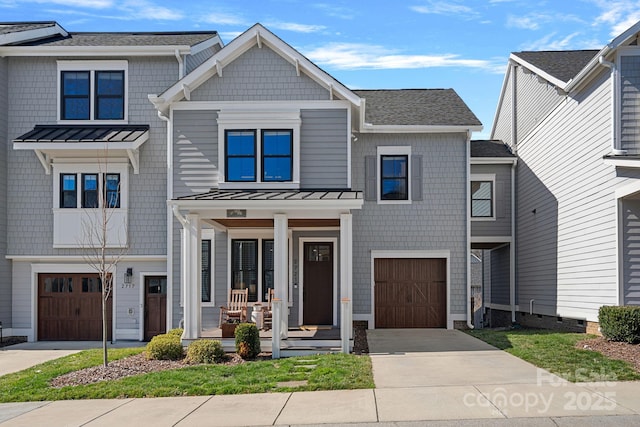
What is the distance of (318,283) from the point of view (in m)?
19.8

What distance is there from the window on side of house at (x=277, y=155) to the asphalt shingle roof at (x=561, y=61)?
833 cm

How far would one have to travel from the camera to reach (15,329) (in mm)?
20391

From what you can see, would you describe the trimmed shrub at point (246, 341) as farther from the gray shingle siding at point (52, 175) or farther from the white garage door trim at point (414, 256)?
the white garage door trim at point (414, 256)

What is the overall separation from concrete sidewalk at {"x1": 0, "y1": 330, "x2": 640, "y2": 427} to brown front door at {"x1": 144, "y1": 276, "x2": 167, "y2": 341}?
8.90 m

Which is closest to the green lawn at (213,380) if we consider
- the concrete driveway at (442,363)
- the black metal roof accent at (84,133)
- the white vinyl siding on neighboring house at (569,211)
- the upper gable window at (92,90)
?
the concrete driveway at (442,363)

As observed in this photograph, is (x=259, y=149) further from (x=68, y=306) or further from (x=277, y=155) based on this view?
(x=68, y=306)

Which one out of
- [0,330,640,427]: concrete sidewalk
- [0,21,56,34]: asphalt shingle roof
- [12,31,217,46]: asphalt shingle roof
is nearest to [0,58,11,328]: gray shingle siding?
[12,31,217,46]: asphalt shingle roof

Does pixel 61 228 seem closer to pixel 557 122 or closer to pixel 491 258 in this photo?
pixel 557 122

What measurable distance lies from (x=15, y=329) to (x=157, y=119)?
7.61m

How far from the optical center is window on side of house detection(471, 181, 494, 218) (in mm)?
23688

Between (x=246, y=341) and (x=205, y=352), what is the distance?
91cm

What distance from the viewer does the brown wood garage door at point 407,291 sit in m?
20.9

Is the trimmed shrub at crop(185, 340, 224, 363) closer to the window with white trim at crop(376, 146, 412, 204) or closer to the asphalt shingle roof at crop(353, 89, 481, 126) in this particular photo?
the window with white trim at crop(376, 146, 412, 204)

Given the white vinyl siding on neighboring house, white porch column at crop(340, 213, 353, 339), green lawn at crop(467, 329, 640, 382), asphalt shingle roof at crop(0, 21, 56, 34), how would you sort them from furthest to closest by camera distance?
asphalt shingle roof at crop(0, 21, 56, 34) → the white vinyl siding on neighboring house → white porch column at crop(340, 213, 353, 339) → green lawn at crop(467, 329, 640, 382)
